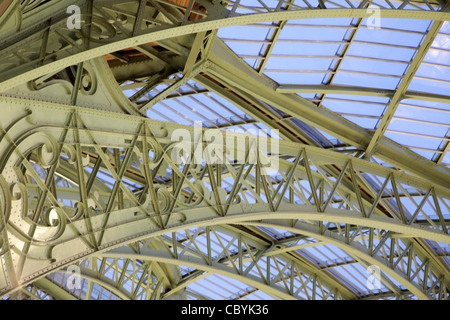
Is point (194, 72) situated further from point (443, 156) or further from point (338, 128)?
point (443, 156)

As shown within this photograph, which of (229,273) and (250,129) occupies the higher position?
(250,129)

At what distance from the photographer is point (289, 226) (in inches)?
1066

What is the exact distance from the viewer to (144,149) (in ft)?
51.6

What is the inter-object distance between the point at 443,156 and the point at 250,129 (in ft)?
24.8

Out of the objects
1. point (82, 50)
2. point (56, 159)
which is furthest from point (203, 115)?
point (82, 50)

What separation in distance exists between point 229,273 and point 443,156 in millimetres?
11240

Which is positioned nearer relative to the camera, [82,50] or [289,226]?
[82,50]

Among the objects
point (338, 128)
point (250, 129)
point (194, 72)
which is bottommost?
point (194, 72)

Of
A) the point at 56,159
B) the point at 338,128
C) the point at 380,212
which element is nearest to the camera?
the point at 56,159

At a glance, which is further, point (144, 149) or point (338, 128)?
point (338, 128)
